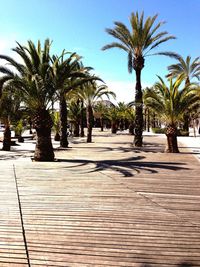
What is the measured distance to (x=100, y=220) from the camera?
221 inches

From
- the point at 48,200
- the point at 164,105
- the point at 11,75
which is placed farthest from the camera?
the point at 164,105

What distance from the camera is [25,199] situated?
7.02m

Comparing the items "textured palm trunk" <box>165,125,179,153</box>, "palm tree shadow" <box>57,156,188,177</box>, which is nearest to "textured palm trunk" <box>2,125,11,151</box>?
"palm tree shadow" <box>57,156,188,177</box>

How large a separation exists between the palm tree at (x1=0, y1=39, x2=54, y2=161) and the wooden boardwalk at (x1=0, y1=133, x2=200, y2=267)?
13.3ft

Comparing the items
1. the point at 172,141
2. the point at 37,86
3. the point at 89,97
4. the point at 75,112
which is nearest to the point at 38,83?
the point at 37,86

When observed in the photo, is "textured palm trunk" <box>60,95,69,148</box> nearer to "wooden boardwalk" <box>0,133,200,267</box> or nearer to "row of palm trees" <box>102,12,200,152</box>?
"row of palm trees" <box>102,12,200,152</box>

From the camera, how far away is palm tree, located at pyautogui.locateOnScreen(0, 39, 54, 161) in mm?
13922

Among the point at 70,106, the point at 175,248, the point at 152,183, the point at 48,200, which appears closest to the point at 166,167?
the point at 152,183

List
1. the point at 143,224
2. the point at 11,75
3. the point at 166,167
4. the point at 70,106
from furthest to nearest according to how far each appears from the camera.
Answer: the point at 70,106 → the point at 11,75 → the point at 166,167 → the point at 143,224

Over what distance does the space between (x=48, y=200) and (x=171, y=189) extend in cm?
321

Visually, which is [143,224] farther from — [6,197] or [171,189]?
[6,197]

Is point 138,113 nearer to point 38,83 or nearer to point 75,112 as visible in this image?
point 38,83

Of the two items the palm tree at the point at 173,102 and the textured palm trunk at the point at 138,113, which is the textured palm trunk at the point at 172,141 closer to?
the palm tree at the point at 173,102

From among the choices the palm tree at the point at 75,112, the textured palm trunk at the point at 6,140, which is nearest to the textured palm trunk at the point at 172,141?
the textured palm trunk at the point at 6,140
